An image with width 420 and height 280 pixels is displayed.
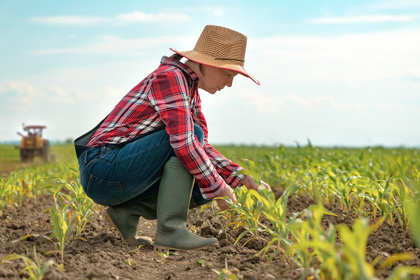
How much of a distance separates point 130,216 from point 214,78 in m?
1.04

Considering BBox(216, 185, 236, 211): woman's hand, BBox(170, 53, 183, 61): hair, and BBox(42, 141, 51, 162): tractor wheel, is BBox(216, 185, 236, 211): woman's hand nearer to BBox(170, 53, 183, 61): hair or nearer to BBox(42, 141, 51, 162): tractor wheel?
BBox(170, 53, 183, 61): hair

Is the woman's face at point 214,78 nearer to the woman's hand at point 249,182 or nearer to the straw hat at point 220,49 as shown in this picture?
the straw hat at point 220,49

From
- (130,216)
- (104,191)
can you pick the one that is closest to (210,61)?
(104,191)

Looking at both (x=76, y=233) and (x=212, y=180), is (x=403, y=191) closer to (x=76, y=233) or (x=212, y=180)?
(x=212, y=180)

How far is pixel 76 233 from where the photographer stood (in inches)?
110

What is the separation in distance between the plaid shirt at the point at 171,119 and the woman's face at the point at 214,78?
0.06 metres

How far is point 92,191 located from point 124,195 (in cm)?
21

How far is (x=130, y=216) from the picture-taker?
2807mm

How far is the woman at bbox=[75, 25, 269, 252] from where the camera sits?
2.41m

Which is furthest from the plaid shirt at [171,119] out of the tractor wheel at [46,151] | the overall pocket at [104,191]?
the tractor wheel at [46,151]

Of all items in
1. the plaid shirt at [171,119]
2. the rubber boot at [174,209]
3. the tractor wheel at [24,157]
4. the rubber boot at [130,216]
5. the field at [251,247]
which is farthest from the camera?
the tractor wheel at [24,157]

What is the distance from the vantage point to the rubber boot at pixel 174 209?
2.48m

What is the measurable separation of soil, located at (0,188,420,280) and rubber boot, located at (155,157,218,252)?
7 centimetres

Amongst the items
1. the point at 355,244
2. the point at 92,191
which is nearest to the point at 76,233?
the point at 92,191
